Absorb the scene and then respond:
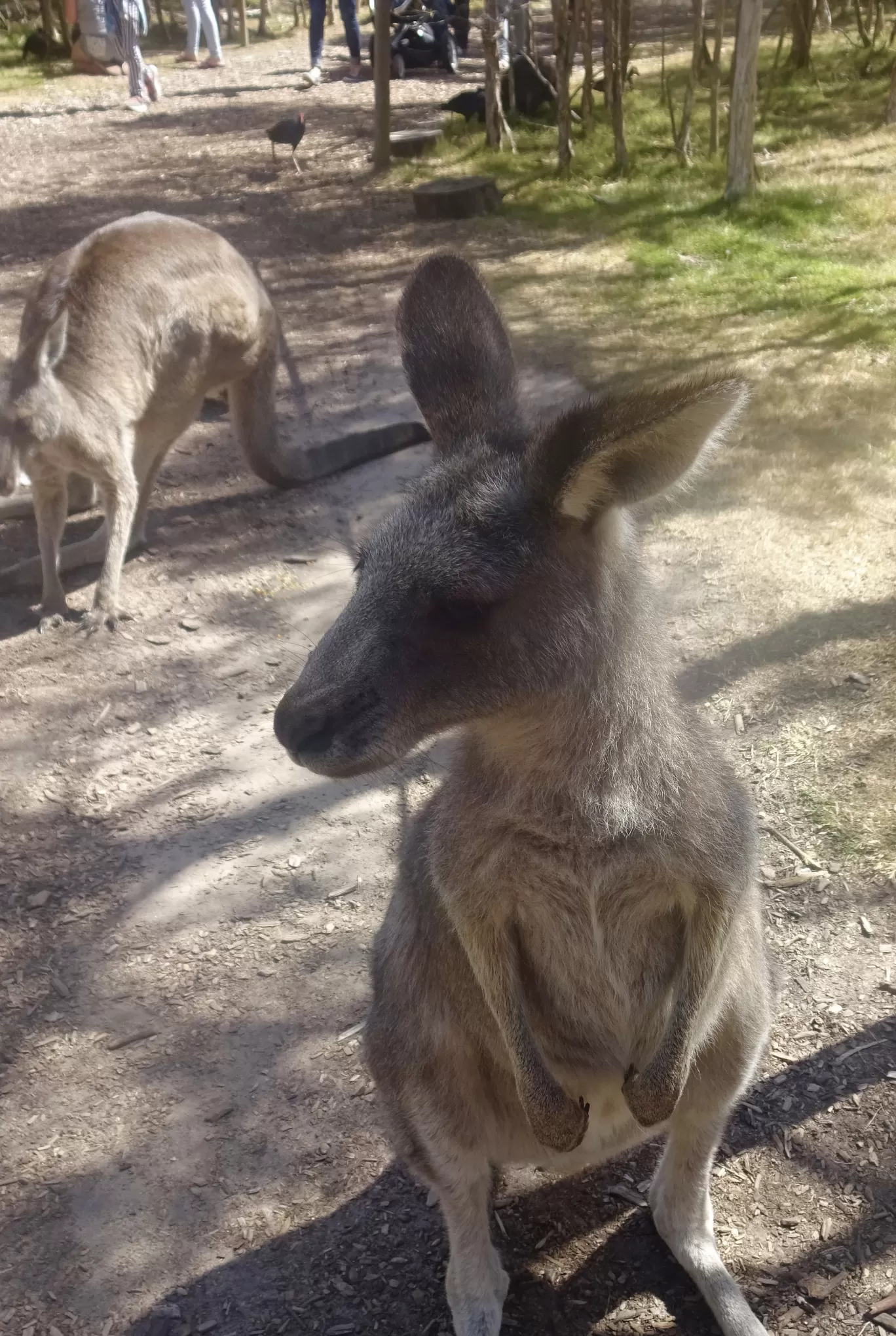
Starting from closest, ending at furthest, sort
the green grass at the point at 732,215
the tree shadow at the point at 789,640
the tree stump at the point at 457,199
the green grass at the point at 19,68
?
1. the tree shadow at the point at 789,640
2. the green grass at the point at 732,215
3. the tree stump at the point at 457,199
4. the green grass at the point at 19,68

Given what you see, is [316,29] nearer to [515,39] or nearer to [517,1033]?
[515,39]

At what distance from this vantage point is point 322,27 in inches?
485

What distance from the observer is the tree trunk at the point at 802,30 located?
9.84 metres

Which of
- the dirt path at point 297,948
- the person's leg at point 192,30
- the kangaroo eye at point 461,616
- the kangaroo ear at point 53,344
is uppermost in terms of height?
the person's leg at point 192,30

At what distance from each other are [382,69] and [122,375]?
5.57 m

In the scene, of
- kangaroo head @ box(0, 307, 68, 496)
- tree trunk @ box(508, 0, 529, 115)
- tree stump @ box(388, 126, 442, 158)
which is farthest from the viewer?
tree trunk @ box(508, 0, 529, 115)

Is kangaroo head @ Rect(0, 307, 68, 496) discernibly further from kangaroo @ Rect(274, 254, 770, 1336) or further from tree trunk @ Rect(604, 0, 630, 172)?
tree trunk @ Rect(604, 0, 630, 172)

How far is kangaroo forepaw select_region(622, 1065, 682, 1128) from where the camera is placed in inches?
70.9

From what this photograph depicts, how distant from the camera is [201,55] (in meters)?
14.3

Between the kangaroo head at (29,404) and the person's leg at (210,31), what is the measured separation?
37.0 feet

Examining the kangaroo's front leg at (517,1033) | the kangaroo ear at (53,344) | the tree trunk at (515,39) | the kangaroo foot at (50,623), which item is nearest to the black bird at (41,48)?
the tree trunk at (515,39)

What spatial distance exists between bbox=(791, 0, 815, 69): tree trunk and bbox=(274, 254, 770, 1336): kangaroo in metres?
9.73

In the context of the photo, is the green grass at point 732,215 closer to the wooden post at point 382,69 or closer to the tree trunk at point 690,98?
the tree trunk at point 690,98

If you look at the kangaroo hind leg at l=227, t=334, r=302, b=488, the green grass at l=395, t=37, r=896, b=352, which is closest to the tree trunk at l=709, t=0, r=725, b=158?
the green grass at l=395, t=37, r=896, b=352
